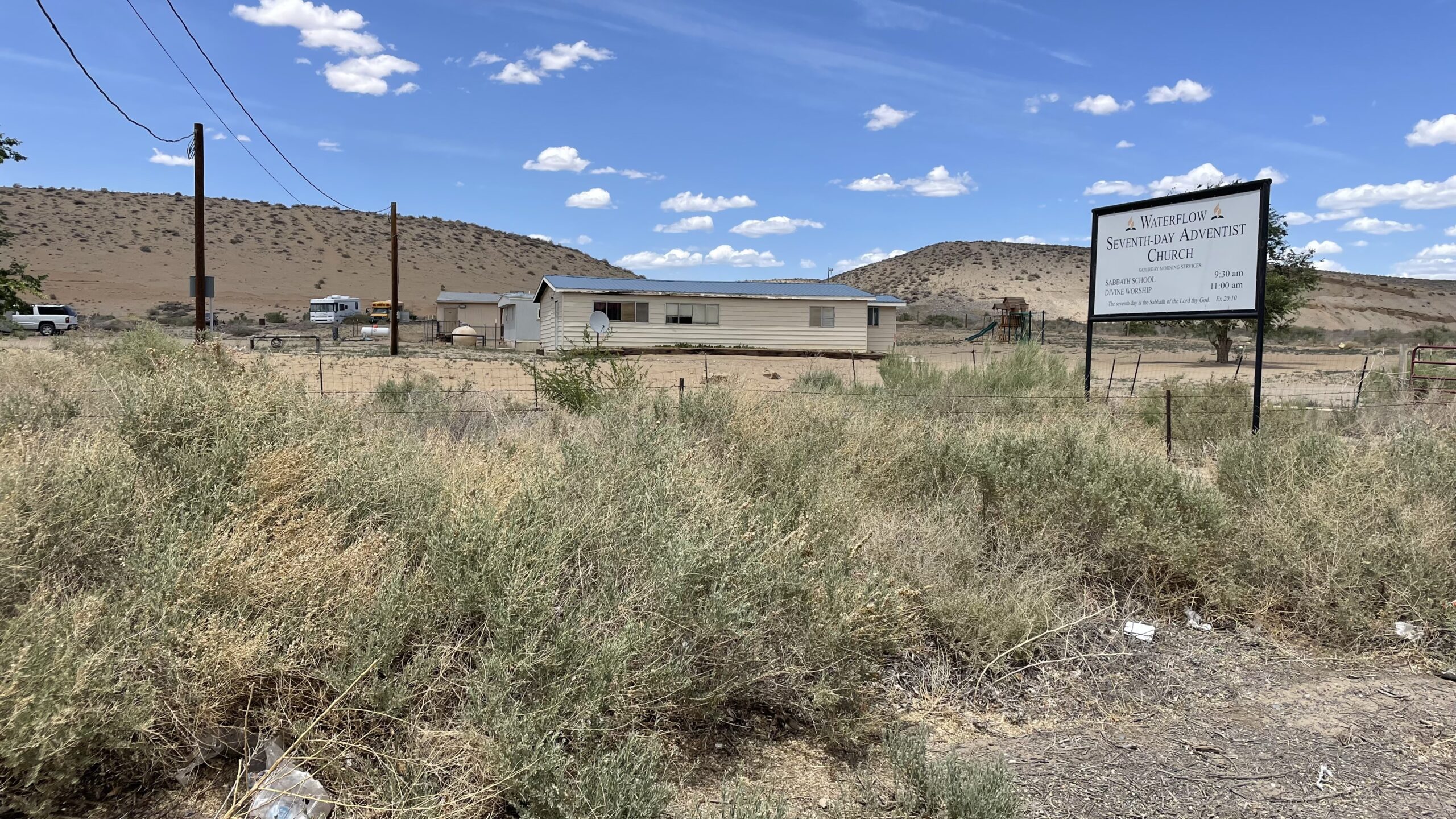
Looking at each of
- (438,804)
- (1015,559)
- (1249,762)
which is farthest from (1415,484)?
(438,804)

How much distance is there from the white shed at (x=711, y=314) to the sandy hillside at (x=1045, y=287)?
47867 mm

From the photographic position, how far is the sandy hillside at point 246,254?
2685 inches

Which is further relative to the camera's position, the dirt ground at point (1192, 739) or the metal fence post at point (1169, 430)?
the metal fence post at point (1169, 430)

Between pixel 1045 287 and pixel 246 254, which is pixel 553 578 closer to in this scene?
pixel 246 254

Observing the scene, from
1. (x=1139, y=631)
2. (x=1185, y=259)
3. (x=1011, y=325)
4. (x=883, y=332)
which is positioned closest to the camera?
(x=1139, y=631)

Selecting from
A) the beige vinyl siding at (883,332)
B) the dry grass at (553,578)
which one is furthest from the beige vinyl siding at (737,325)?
the dry grass at (553,578)

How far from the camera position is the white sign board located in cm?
1126

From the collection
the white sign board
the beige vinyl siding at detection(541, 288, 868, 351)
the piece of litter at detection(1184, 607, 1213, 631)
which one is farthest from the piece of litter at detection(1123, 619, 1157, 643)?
the beige vinyl siding at detection(541, 288, 868, 351)

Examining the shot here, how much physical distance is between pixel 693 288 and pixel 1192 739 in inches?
1308

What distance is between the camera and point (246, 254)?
260 ft

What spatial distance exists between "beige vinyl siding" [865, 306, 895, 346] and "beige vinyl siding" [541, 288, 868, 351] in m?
1.47

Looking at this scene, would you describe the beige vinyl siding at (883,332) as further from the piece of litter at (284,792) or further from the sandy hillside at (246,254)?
the sandy hillside at (246,254)

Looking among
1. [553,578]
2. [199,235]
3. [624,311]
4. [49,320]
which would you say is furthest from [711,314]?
[49,320]

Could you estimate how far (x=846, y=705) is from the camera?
4348mm
